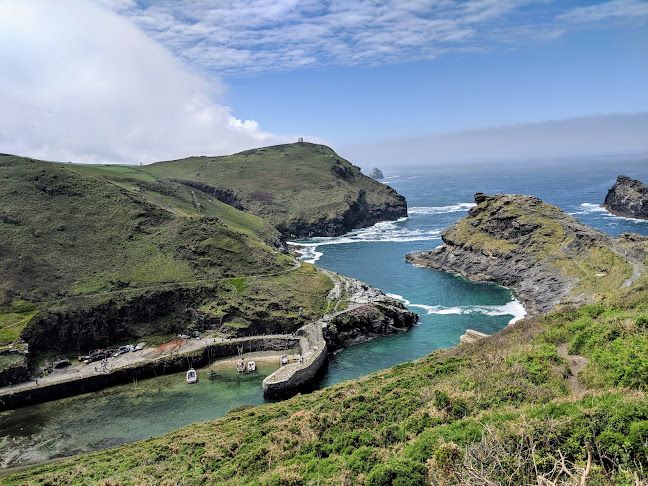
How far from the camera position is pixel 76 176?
3863 inches

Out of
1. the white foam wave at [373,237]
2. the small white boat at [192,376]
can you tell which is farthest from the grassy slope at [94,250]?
the white foam wave at [373,237]

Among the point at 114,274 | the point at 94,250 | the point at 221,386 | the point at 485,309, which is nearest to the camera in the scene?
the point at 221,386

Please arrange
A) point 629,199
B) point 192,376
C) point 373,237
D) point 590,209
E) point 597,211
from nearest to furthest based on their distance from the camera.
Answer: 1. point 192,376
2. point 629,199
3. point 373,237
4. point 597,211
5. point 590,209

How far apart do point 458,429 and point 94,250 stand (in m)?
79.1

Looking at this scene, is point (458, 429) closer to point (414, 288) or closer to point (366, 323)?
point (366, 323)

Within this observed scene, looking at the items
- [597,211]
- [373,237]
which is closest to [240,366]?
[373,237]

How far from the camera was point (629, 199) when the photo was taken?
153625 millimetres

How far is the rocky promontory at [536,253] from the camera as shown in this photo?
245 ft

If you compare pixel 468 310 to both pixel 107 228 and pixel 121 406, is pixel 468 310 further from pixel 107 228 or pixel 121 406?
pixel 107 228

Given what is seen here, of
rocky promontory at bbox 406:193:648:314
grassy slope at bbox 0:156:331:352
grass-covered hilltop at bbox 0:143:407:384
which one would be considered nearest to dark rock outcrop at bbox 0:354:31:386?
grass-covered hilltop at bbox 0:143:407:384

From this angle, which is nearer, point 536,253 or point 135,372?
point 135,372

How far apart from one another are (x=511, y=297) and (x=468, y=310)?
12.7 meters

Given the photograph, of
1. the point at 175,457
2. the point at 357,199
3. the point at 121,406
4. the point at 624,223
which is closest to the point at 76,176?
the point at 121,406

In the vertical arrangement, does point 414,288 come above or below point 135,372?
above
